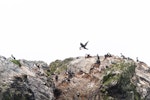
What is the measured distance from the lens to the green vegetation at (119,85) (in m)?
84.1

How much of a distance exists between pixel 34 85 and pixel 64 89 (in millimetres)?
11734

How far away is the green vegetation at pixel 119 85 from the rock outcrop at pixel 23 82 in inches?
425

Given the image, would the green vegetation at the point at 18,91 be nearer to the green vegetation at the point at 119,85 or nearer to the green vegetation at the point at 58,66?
the green vegetation at the point at 119,85

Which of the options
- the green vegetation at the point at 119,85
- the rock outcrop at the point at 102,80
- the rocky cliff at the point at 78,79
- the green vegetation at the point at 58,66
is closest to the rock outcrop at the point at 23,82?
the rocky cliff at the point at 78,79

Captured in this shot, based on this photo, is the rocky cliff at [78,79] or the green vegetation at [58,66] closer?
the rocky cliff at [78,79]

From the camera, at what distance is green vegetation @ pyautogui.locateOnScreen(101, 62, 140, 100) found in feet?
276

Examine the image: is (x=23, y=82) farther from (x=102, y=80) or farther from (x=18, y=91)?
(x=102, y=80)

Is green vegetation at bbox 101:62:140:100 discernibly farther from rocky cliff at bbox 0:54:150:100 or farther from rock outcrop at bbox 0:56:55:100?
rock outcrop at bbox 0:56:55:100

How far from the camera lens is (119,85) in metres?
84.0

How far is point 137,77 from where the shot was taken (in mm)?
92062

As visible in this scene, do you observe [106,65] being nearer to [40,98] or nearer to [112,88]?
[112,88]

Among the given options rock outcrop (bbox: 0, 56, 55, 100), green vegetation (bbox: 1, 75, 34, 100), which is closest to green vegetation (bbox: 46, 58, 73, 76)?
rock outcrop (bbox: 0, 56, 55, 100)

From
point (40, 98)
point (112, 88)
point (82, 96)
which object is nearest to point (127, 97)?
point (112, 88)

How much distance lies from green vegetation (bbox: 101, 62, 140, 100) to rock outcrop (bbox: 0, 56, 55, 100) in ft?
35.4
